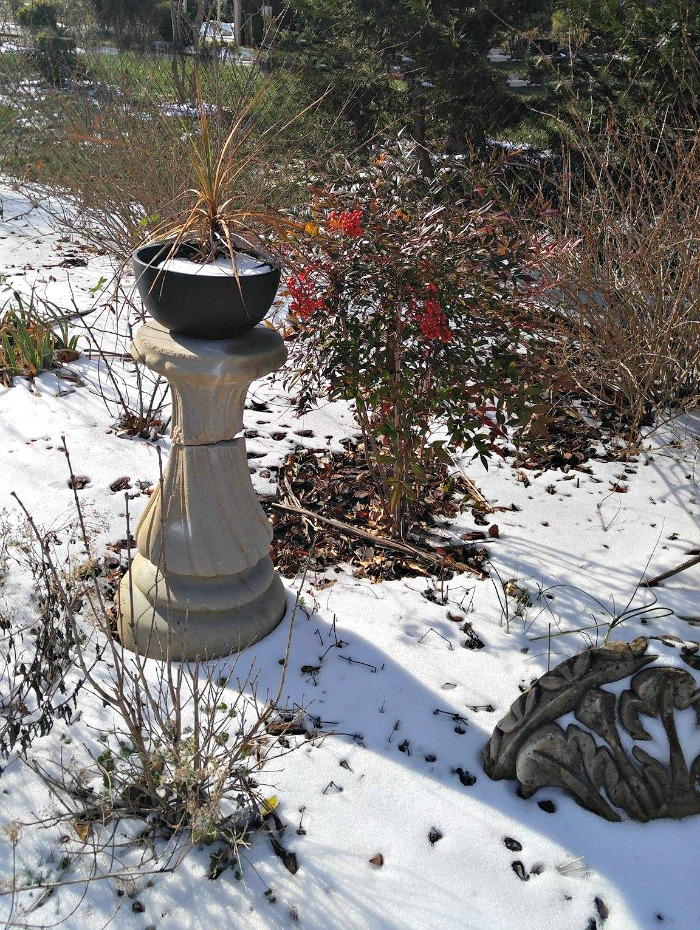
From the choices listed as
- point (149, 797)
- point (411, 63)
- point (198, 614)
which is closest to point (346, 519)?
point (198, 614)

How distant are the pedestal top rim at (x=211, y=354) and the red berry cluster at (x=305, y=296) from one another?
0.40 m

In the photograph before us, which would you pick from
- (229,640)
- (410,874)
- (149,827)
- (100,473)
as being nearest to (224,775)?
(149,827)

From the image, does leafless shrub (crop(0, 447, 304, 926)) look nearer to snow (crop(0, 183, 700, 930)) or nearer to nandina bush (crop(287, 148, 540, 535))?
snow (crop(0, 183, 700, 930))

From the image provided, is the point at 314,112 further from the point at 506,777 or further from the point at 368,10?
the point at 506,777

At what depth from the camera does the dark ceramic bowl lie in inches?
76.0

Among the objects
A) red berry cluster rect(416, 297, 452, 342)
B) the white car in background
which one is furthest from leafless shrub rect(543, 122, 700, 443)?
the white car in background

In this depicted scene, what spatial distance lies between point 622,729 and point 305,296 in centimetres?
155

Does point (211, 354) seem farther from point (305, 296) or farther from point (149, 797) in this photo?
point (149, 797)

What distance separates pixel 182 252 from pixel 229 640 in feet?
3.69

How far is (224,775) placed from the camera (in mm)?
1726

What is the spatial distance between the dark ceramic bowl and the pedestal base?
75 cm

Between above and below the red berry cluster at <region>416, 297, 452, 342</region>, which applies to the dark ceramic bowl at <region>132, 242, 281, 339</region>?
above

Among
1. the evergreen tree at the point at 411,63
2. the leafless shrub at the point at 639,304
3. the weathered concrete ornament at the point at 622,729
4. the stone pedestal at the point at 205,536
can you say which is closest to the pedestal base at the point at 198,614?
the stone pedestal at the point at 205,536

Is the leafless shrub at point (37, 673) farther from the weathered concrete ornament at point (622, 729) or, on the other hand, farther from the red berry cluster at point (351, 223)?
the red berry cluster at point (351, 223)
